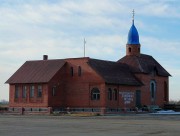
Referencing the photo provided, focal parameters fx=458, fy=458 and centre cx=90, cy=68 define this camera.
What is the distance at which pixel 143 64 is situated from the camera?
73.8 meters

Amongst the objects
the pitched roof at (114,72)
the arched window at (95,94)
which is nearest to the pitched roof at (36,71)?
the pitched roof at (114,72)

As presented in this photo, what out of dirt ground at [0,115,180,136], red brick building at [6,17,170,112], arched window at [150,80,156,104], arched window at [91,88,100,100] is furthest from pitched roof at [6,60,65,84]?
dirt ground at [0,115,180,136]

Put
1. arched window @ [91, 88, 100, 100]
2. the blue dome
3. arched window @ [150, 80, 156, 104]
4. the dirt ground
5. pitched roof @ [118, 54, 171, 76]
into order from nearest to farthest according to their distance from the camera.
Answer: the dirt ground, arched window @ [91, 88, 100, 100], pitched roof @ [118, 54, 171, 76], arched window @ [150, 80, 156, 104], the blue dome

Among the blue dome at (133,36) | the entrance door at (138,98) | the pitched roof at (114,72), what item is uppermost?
the blue dome at (133,36)

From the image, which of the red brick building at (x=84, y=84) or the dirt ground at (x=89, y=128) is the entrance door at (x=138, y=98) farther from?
the dirt ground at (x=89, y=128)

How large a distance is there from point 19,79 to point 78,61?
Result: 9880 mm

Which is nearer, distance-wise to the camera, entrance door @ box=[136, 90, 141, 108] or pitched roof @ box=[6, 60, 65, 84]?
pitched roof @ box=[6, 60, 65, 84]

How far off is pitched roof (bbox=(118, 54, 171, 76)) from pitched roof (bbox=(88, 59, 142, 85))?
3.97ft

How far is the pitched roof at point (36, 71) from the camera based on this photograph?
67.1 meters

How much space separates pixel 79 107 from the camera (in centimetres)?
6669

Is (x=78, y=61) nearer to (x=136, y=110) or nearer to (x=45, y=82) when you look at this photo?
(x=45, y=82)

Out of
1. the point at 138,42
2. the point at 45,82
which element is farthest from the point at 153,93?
the point at 45,82

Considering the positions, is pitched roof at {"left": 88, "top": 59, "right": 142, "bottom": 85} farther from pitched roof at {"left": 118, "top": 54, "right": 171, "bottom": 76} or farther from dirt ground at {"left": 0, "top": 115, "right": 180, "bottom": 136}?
dirt ground at {"left": 0, "top": 115, "right": 180, "bottom": 136}

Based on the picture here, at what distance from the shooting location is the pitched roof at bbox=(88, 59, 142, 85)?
215 feet
